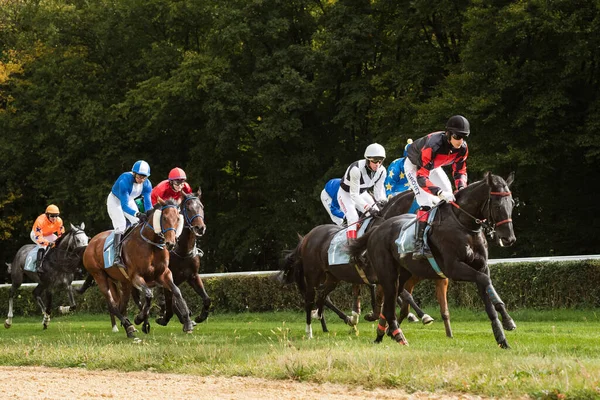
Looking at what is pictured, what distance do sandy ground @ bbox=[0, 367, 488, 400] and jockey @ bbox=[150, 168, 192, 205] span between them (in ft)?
17.7

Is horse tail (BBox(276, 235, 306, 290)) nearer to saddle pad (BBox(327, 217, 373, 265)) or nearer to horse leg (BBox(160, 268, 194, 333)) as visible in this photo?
saddle pad (BBox(327, 217, 373, 265))

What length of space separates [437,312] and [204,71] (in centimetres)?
1583

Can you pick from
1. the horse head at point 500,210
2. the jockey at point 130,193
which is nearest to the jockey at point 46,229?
the jockey at point 130,193

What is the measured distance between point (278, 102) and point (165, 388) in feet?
73.4

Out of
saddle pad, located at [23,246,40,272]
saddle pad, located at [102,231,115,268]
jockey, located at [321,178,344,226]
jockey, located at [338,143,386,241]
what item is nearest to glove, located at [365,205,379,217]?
jockey, located at [338,143,386,241]

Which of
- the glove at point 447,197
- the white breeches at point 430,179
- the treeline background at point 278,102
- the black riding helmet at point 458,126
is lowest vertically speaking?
the glove at point 447,197

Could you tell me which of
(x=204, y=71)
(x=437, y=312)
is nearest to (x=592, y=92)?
(x=437, y=312)

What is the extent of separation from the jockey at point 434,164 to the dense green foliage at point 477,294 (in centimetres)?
507

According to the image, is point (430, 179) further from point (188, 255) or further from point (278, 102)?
point (278, 102)

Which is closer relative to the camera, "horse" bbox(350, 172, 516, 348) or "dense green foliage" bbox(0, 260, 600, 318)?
"horse" bbox(350, 172, 516, 348)

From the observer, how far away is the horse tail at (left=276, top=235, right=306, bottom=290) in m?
15.2

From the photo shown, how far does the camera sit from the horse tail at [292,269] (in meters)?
15.2

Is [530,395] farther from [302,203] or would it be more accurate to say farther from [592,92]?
[302,203]

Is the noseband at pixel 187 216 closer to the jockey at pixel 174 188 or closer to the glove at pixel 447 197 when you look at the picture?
the jockey at pixel 174 188
